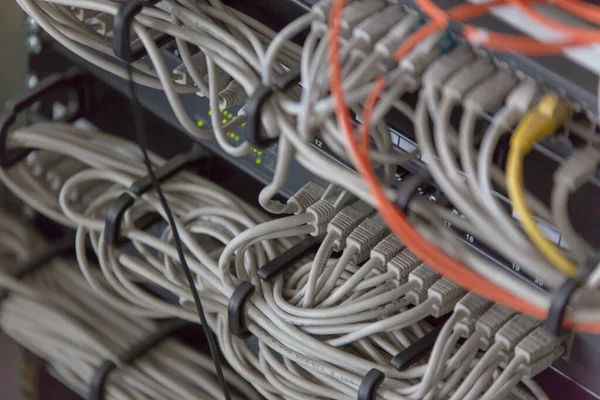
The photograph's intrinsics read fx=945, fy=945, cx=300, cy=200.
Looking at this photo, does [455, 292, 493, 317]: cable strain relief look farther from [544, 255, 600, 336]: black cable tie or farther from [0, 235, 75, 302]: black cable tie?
[0, 235, 75, 302]: black cable tie

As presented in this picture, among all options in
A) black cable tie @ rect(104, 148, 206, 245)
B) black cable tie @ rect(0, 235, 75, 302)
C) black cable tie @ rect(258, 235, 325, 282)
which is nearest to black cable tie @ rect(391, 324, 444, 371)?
black cable tie @ rect(258, 235, 325, 282)

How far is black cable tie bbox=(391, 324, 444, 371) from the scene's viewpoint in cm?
71

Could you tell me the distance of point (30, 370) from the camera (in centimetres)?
97

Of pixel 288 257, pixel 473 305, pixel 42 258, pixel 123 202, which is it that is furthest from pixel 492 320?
pixel 42 258

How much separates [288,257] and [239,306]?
6cm

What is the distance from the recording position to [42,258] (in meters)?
0.98

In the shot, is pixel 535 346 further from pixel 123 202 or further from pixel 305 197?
pixel 123 202

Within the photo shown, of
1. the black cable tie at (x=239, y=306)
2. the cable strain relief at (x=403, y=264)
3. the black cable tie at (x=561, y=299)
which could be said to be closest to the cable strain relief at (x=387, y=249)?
the cable strain relief at (x=403, y=264)

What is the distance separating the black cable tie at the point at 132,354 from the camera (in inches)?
34.4

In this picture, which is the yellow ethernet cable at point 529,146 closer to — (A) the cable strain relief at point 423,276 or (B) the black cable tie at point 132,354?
(A) the cable strain relief at point 423,276

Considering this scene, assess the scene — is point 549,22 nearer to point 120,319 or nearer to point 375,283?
point 375,283

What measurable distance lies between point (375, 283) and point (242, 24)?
0.71ft

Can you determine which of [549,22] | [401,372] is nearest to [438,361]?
[401,372]

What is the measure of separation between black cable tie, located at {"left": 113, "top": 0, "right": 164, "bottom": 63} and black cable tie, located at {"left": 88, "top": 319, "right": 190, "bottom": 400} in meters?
0.33
